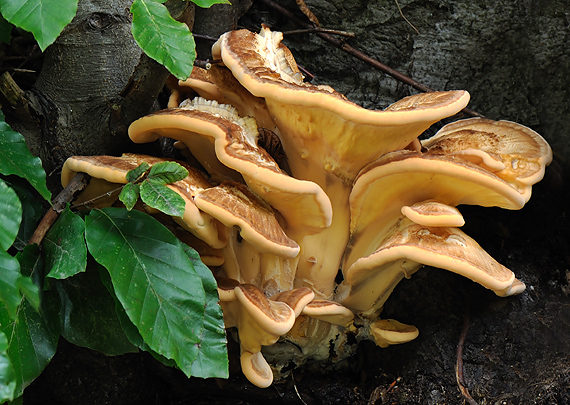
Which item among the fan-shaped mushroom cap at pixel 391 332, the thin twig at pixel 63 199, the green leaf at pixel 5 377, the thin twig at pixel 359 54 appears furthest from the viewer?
the thin twig at pixel 359 54

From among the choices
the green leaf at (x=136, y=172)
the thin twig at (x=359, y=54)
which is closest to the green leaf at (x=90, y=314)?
the green leaf at (x=136, y=172)

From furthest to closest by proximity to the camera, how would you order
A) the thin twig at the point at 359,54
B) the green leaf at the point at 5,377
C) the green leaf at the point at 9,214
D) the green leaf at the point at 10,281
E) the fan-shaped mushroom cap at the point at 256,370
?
the thin twig at the point at 359,54
the fan-shaped mushroom cap at the point at 256,370
the green leaf at the point at 9,214
the green leaf at the point at 10,281
the green leaf at the point at 5,377

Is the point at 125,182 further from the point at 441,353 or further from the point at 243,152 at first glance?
the point at 441,353

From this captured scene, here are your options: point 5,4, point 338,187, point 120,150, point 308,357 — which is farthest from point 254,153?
point 308,357

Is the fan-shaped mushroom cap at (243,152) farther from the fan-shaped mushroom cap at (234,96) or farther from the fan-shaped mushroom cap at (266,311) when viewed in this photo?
the fan-shaped mushroom cap at (266,311)

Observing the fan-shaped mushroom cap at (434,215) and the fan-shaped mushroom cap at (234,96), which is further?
the fan-shaped mushroom cap at (234,96)

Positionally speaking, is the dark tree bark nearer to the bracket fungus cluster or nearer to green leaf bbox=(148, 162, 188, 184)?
the bracket fungus cluster

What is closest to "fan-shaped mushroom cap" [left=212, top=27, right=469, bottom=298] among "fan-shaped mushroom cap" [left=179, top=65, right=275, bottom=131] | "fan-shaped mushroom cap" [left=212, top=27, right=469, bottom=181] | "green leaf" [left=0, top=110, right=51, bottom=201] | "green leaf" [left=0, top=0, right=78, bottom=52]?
"fan-shaped mushroom cap" [left=212, top=27, right=469, bottom=181]

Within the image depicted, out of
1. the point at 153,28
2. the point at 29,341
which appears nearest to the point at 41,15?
the point at 153,28
